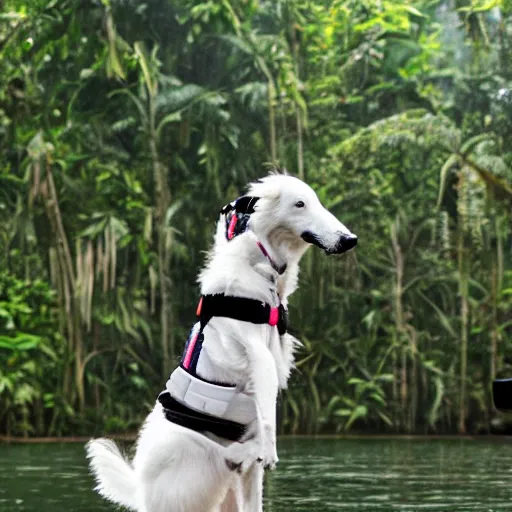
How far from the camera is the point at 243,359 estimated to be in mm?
4223

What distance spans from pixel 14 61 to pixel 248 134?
3.54 m

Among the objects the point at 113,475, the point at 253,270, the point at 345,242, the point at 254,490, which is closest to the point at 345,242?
the point at 345,242

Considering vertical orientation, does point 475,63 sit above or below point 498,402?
above

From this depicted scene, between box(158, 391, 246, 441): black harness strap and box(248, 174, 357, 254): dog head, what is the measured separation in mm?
643

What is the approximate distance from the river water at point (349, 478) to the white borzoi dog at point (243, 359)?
10.2 ft

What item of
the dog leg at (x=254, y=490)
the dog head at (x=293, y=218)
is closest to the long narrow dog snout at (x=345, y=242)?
the dog head at (x=293, y=218)

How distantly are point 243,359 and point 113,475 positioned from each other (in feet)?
2.35

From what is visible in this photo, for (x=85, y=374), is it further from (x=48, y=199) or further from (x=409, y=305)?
(x=409, y=305)

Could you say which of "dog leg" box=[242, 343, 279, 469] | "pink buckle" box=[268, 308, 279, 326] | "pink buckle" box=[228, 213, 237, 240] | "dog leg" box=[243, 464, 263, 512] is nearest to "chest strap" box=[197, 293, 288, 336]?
"pink buckle" box=[268, 308, 279, 326]

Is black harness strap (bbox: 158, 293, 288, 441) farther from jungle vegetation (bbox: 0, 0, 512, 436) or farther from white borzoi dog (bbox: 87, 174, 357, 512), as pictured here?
jungle vegetation (bbox: 0, 0, 512, 436)

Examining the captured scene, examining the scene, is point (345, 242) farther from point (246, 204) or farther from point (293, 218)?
point (246, 204)

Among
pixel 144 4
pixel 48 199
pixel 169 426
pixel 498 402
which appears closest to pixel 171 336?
pixel 48 199

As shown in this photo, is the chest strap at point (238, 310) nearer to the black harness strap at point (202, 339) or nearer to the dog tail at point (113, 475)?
the black harness strap at point (202, 339)

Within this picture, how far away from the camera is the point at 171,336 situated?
17.2 meters
